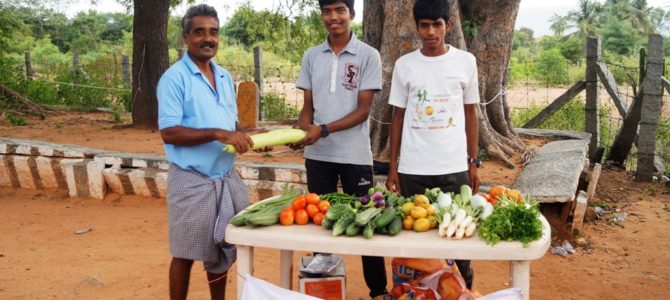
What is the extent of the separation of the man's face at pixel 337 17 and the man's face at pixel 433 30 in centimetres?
42

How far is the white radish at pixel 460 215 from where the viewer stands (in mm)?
3036

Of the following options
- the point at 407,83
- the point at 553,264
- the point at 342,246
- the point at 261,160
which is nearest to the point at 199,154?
the point at 342,246

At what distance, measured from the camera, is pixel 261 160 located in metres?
7.38

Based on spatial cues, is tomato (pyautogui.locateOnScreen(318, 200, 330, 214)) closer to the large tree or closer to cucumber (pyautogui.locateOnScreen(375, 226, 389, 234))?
cucumber (pyautogui.locateOnScreen(375, 226, 389, 234))

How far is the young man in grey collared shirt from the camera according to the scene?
148 inches

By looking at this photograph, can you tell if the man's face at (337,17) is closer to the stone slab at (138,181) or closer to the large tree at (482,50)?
the large tree at (482,50)

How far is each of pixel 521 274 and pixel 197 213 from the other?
162cm

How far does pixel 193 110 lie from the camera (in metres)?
3.36

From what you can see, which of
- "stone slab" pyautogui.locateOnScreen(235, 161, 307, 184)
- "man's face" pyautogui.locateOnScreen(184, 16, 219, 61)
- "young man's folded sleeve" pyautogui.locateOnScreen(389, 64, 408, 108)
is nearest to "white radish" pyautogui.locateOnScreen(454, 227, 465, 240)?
"young man's folded sleeve" pyautogui.locateOnScreen(389, 64, 408, 108)

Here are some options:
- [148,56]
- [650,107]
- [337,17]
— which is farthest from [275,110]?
[337,17]

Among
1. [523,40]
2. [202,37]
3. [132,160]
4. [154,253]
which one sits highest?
[523,40]

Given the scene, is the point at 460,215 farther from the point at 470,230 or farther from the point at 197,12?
the point at 197,12

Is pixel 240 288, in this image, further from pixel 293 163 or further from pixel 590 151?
pixel 590 151

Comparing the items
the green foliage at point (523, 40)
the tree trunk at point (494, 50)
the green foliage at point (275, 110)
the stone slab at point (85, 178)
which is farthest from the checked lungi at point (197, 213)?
the green foliage at point (523, 40)
